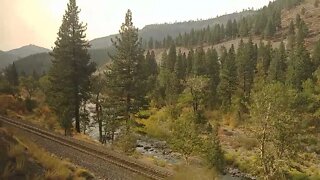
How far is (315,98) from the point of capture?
70.9 meters

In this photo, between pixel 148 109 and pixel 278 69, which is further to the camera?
pixel 278 69

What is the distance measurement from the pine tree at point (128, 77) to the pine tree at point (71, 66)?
9.83ft

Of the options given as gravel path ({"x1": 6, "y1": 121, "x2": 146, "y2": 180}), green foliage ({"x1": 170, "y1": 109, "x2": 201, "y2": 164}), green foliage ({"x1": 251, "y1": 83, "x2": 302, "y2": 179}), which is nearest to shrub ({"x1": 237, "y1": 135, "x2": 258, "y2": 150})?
green foliage ({"x1": 170, "y1": 109, "x2": 201, "y2": 164})

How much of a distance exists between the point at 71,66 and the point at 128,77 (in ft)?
21.6

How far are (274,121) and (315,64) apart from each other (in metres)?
70.1

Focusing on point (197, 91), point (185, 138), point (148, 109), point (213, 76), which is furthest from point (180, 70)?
point (185, 138)

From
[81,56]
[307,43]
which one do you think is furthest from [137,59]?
[307,43]

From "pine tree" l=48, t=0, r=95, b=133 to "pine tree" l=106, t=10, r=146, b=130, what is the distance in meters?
3.00

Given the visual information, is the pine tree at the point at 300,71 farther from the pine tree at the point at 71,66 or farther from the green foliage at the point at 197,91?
the pine tree at the point at 71,66

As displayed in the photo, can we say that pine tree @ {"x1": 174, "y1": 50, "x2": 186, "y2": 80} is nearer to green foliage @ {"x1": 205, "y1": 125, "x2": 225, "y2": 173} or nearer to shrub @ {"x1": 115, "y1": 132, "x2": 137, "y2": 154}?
green foliage @ {"x1": 205, "y1": 125, "x2": 225, "y2": 173}

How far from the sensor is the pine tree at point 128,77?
44.1m

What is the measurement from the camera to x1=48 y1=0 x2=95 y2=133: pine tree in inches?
1724

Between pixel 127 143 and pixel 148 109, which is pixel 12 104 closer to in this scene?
pixel 148 109

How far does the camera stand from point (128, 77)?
44.4 metres
